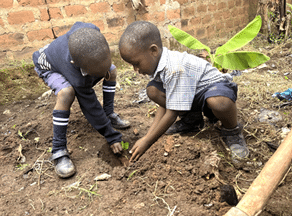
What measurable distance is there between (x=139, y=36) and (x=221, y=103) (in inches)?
30.4

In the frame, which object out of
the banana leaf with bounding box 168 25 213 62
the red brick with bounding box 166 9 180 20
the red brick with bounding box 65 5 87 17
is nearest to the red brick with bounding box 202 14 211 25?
the red brick with bounding box 166 9 180 20

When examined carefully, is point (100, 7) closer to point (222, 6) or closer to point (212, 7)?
point (212, 7)

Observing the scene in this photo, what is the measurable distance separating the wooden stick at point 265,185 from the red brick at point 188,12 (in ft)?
13.5

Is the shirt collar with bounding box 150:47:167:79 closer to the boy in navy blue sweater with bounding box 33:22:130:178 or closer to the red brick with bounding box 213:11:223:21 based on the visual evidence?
the boy in navy blue sweater with bounding box 33:22:130:178

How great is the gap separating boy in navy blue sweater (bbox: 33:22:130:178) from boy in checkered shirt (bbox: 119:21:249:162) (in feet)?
0.66

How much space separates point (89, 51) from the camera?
161 centimetres

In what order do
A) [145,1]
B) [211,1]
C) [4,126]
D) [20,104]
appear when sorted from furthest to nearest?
[211,1] < [145,1] < [20,104] < [4,126]

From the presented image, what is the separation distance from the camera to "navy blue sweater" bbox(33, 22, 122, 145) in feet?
6.16

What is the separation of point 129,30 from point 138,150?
0.93 metres

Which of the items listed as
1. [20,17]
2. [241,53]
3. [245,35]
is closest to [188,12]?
[245,35]

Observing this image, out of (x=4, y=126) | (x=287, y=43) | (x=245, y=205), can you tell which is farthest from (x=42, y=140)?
(x=287, y=43)

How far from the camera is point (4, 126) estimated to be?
2688mm

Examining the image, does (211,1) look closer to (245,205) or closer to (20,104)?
(20,104)

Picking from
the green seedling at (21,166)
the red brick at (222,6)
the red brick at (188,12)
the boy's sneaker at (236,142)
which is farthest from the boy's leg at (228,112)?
the red brick at (222,6)
